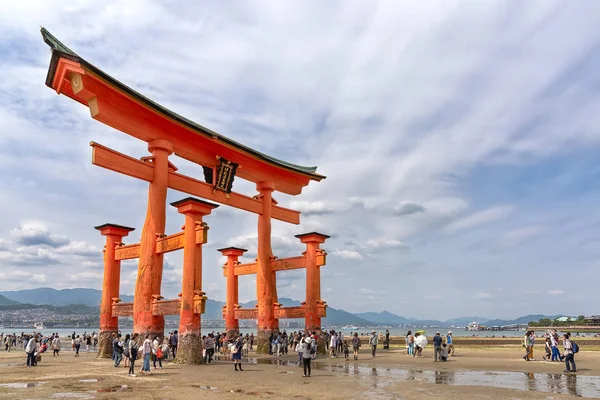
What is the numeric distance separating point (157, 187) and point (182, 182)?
1915 millimetres

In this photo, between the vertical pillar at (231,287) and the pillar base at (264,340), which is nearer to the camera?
the pillar base at (264,340)

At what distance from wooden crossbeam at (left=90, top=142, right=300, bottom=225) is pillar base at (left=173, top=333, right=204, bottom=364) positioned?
7788 mm

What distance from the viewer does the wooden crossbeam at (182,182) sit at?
19891 millimetres

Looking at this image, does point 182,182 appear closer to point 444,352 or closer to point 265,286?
point 265,286

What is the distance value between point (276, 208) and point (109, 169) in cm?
1253

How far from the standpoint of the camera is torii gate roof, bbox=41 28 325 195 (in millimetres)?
18547

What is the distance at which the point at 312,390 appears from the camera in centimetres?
1248

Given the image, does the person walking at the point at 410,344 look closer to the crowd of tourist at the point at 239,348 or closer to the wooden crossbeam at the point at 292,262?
the crowd of tourist at the point at 239,348

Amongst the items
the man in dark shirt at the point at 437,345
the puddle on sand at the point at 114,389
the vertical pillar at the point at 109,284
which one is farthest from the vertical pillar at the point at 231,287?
the puddle on sand at the point at 114,389

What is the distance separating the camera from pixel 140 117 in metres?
21.7

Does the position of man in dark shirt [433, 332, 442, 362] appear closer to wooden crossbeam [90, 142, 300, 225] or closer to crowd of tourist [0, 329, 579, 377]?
crowd of tourist [0, 329, 579, 377]

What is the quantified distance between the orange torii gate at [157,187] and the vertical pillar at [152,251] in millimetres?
45

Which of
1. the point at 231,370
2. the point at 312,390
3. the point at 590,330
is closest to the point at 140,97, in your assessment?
the point at 231,370

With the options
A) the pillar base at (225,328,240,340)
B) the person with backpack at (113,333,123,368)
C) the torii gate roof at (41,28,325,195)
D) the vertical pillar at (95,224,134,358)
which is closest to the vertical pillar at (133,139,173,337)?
the torii gate roof at (41,28,325,195)
